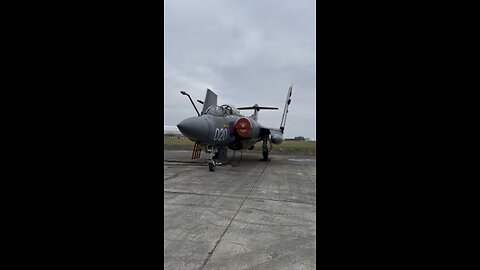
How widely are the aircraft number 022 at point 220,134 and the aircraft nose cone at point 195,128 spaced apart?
56 cm

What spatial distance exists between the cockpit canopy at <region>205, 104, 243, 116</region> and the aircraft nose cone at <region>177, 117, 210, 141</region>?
120cm

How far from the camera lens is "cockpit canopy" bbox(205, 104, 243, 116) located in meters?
9.77

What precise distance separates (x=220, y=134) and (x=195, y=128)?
4.77 ft

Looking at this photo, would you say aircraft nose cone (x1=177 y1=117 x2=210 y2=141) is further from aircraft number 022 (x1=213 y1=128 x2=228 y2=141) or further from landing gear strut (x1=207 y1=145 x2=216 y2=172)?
landing gear strut (x1=207 y1=145 x2=216 y2=172)

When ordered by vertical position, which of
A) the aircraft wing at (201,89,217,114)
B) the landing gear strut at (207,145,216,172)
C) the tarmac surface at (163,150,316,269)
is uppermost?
the aircraft wing at (201,89,217,114)

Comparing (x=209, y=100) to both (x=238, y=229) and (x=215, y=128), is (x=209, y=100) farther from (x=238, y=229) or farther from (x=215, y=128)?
(x=238, y=229)

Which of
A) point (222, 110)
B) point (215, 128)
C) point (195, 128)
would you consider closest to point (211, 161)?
A: point (215, 128)

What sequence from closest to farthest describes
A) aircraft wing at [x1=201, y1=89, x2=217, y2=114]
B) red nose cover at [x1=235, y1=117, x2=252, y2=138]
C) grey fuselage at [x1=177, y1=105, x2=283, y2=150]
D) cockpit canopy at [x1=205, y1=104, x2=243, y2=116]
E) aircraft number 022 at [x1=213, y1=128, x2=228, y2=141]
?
grey fuselage at [x1=177, y1=105, x2=283, y2=150], aircraft number 022 at [x1=213, y1=128, x2=228, y2=141], cockpit canopy at [x1=205, y1=104, x2=243, y2=116], red nose cover at [x1=235, y1=117, x2=252, y2=138], aircraft wing at [x1=201, y1=89, x2=217, y2=114]

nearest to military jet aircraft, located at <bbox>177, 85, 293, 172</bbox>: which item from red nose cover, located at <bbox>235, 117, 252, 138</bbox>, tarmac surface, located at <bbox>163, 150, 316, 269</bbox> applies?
red nose cover, located at <bbox>235, 117, 252, 138</bbox>

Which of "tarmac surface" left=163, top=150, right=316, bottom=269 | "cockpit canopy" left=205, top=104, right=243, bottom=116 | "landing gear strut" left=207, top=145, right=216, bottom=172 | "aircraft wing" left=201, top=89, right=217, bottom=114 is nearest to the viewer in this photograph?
"tarmac surface" left=163, top=150, right=316, bottom=269

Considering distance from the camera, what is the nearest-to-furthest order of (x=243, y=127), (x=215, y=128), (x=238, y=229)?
(x=238, y=229)
(x=215, y=128)
(x=243, y=127)

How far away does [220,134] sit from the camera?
30.8ft

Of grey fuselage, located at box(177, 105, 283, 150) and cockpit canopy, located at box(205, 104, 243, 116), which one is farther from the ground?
cockpit canopy, located at box(205, 104, 243, 116)
